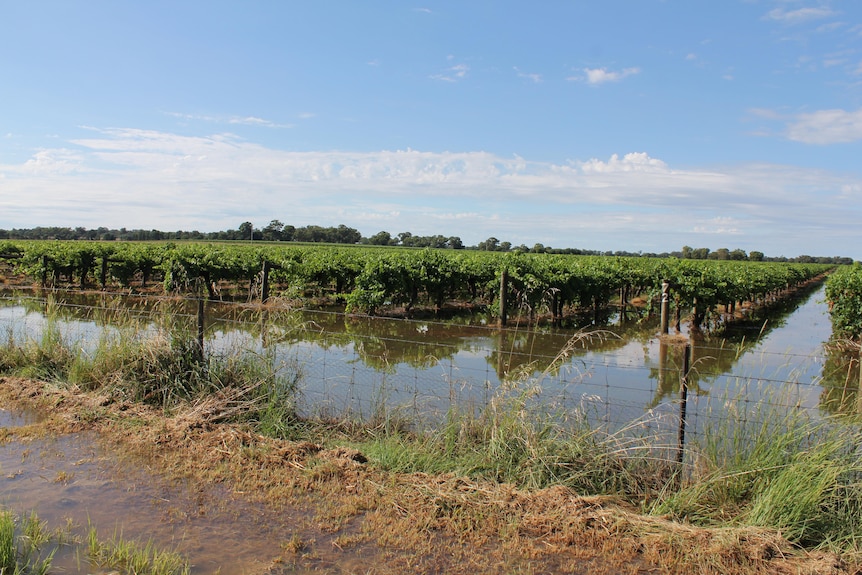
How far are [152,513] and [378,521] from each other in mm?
1468

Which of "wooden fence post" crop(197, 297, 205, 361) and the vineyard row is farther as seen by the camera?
the vineyard row

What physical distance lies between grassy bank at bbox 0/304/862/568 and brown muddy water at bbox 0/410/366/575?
728mm

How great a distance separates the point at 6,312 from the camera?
51.8 feet

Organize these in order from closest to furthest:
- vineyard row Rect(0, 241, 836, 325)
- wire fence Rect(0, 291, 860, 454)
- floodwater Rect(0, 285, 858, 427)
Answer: wire fence Rect(0, 291, 860, 454), floodwater Rect(0, 285, 858, 427), vineyard row Rect(0, 241, 836, 325)

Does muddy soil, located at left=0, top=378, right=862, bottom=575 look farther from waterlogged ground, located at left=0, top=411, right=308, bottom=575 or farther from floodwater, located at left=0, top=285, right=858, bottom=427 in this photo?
floodwater, located at left=0, top=285, right=858, bottom=427

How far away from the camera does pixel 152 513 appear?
3775mm

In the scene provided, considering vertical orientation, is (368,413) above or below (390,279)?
below

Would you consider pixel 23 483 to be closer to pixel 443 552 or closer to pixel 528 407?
pixel 443 552

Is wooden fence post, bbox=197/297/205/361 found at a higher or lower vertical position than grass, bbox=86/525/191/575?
higher

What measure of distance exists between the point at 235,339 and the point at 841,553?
212 inches

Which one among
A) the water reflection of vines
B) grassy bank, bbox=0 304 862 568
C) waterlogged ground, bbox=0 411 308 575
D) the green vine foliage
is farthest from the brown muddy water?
the green vine foliage

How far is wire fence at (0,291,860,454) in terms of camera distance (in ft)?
15.8

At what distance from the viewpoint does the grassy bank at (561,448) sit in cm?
363

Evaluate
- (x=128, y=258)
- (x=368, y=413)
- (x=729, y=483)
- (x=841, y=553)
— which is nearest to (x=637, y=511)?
(x=729, y=483)
